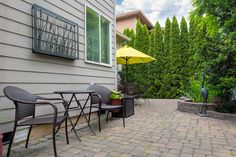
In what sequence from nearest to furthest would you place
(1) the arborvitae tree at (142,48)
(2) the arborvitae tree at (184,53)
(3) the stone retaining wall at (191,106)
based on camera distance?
(3) the stone retaining wall at (191,106), (2) the arborvitae tree at (184,53), (1) the arborvitae tree at (142,48)

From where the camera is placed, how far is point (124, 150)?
268 cm

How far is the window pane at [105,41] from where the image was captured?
17.2ft

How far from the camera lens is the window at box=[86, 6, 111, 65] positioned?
4559 mm

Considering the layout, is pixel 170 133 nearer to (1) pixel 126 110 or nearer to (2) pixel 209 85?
(1) pixel 126 110

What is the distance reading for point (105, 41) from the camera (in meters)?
5.38

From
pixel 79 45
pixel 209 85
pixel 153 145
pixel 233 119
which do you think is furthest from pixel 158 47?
pixel 153 145

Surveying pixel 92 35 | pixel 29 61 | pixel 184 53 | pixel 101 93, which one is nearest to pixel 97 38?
pixel 92 35

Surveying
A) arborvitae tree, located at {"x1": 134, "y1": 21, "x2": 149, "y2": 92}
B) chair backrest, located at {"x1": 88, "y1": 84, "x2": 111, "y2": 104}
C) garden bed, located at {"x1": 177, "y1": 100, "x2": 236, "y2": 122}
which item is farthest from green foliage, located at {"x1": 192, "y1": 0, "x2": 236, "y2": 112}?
arborvitae tree, located at {"x1": 134, "y1": 21, "x2": 149, "y2": 92}

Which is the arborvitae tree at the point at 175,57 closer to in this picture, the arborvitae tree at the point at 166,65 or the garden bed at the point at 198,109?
the arborvitae tree at the point at 166,65

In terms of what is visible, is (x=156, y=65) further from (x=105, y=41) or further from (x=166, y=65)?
(x=105, y=41)

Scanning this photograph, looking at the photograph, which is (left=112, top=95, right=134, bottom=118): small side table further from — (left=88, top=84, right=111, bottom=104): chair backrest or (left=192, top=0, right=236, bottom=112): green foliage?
(left=192, top=0, right=236, bottom=112): green foliage

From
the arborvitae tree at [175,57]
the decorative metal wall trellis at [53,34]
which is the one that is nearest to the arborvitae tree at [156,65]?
the arborvitae tree at [175,57]

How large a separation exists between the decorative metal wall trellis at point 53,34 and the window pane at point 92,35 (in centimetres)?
54

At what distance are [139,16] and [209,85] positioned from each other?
36.3 feet
